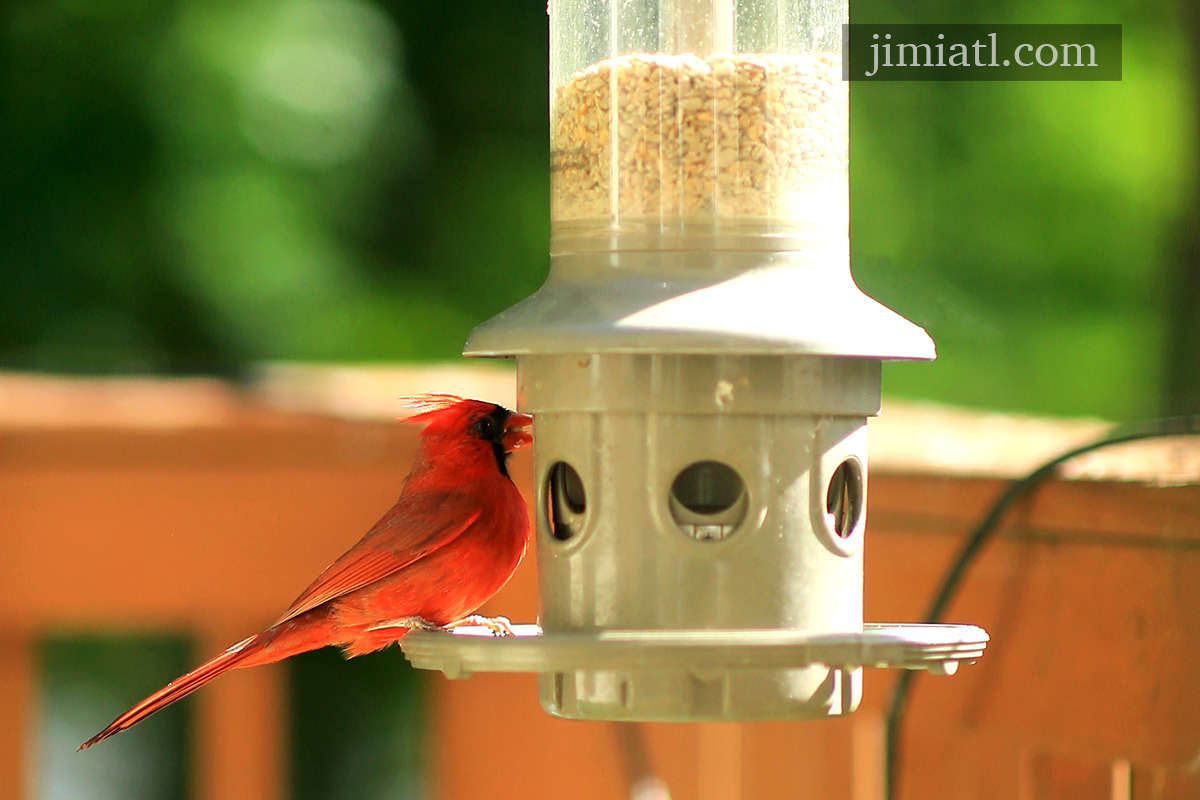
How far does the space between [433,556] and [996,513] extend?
53.5 inches

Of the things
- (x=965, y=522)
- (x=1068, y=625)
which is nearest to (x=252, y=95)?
(x=965, y=522)

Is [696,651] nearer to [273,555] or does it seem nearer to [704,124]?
[704,124]

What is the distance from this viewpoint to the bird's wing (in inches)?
131

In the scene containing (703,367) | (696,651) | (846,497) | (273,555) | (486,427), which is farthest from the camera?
(273,555)

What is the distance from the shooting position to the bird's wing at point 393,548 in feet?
10.9

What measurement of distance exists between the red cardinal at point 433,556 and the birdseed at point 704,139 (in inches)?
31.3

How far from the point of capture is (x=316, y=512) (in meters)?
4.75

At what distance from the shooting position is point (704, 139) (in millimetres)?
2672

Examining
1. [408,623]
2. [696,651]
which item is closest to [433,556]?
[408,623]

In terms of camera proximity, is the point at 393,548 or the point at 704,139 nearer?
the point at 704,139

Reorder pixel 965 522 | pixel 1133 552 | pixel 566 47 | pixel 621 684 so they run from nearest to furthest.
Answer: pixel 621 684, pixel 566 47, pixel 1133 552, pixel 965 522

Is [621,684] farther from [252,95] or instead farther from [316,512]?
[252,95]

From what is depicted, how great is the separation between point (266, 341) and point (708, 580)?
18.5 ft

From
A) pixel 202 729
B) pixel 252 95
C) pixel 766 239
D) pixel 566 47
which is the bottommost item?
pixel 202 729
